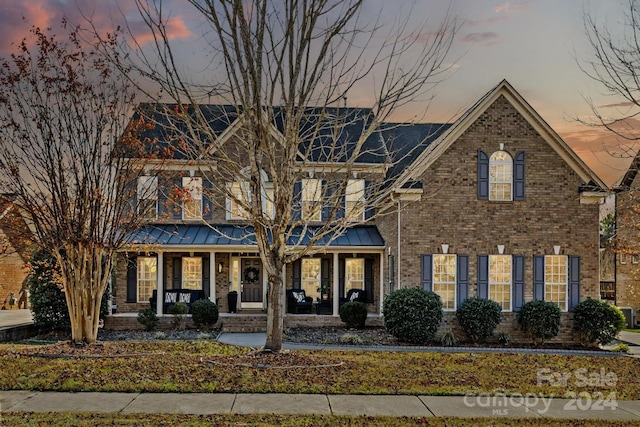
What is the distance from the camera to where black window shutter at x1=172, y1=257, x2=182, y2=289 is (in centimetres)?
2433

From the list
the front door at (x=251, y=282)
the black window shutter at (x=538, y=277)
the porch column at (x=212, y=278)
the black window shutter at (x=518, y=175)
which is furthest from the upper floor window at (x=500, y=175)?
the porch column at (x=212, y=278)

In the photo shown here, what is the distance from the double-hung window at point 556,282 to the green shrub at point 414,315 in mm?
4092

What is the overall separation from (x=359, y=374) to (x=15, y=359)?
255 inches

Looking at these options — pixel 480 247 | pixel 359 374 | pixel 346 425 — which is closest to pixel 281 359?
pixel 359 374

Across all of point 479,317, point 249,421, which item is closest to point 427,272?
point 479,317

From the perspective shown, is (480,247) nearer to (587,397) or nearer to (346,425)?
(587,397)

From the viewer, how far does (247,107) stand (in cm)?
1134

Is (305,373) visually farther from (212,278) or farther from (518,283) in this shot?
(212,278)

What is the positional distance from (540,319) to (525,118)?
6.36 metres

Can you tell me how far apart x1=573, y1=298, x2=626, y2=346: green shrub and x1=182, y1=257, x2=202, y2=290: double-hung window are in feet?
44.4

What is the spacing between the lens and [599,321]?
63.9 ft

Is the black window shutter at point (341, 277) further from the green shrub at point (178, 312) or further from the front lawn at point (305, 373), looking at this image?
the front lawn at point (305, 373)

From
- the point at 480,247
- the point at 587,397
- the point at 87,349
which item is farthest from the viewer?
the point at 480,247

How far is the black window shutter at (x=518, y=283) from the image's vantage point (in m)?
20.0
